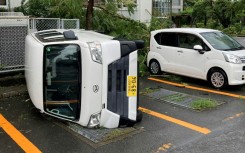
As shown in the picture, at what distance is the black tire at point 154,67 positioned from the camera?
9.45 meters

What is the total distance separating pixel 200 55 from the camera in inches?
322

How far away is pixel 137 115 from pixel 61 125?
4.38ft

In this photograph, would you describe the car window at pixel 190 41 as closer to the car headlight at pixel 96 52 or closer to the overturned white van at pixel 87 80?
the overturned white van at pixel 87 80

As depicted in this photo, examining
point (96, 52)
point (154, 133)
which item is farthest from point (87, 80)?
point (154, 133)

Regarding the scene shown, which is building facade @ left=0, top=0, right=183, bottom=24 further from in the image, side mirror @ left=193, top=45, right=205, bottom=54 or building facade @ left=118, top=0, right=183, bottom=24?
side mirror @ left=193, top=45, right=205, bottom=54

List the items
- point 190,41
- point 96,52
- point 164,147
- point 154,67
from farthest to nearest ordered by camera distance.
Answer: point 154,67
point 190,41
point 96,52
point 164,147

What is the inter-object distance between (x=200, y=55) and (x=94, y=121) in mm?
4352

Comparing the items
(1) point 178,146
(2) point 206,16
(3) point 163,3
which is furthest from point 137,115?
(2) point 206,16

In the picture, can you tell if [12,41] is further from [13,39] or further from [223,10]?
[223,10]

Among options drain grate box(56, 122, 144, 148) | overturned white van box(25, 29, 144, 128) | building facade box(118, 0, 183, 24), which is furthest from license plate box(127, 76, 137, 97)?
building facade box(118, 0, 183, 24)

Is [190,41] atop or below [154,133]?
Result: atop

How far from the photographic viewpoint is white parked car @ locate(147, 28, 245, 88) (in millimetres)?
7613

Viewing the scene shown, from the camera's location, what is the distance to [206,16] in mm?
21812

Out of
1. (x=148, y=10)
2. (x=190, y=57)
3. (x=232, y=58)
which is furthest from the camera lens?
(x=148, y=10)
